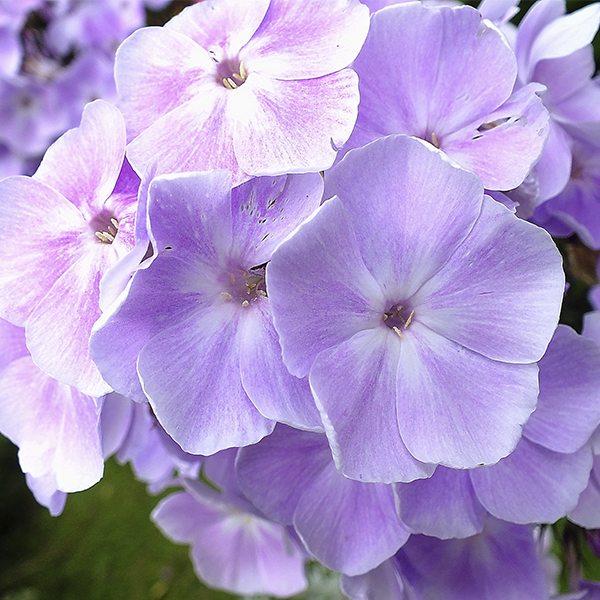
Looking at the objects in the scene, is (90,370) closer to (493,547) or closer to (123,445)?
(123,445)

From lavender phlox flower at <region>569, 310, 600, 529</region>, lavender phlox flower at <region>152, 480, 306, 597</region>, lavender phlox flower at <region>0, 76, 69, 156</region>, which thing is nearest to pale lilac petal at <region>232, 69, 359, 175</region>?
lavender phlox flower at <region>569, 310, 600, 529</region>

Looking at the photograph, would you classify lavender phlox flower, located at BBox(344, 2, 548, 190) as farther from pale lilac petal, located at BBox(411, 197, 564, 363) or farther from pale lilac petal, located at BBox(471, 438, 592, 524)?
pale lilac petal, located at BBox(471, 438, 592, 524)

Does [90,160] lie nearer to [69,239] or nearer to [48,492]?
[69,239]

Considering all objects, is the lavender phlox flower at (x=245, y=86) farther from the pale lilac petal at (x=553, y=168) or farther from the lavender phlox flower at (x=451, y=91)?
the pale lilac petal at (x=553, y=168)

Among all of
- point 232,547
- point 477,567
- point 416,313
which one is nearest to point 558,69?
point 416,313

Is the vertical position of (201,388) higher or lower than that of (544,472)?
higher

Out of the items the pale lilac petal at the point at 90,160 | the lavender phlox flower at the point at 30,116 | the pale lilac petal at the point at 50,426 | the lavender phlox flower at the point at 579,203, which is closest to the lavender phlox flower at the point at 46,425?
the pale lilac petal at the point at 50,426
